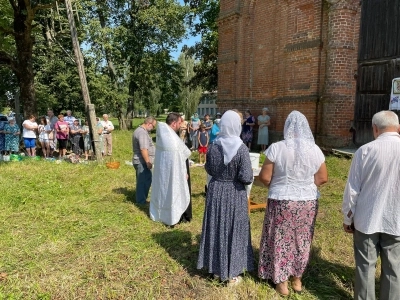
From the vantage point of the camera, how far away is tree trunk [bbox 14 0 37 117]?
42.0 feet

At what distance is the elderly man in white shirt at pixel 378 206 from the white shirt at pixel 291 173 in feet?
1.08

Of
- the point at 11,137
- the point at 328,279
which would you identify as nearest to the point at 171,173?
the point at 328,279

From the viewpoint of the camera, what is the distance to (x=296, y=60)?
1114 cm

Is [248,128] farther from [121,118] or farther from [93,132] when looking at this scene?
[121,118]

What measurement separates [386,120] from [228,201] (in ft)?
5.23

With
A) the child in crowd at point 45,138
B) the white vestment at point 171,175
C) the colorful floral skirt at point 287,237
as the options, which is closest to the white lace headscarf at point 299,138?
the colorful floral skirt at point 287,237

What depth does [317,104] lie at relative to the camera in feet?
34.8

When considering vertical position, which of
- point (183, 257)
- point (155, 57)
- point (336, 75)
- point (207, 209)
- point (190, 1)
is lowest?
point (183, 257)

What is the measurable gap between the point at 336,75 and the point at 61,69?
1773cm

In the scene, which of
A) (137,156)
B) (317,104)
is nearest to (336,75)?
(317,104)

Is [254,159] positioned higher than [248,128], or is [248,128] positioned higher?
[248,128]

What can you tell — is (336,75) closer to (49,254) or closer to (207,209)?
(207,209)

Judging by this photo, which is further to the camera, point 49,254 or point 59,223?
point 59,223

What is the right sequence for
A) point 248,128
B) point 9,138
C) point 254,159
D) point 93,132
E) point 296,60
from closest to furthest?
point 254,159
point 93,132
point 296,60
point 9,138
point 248,128
